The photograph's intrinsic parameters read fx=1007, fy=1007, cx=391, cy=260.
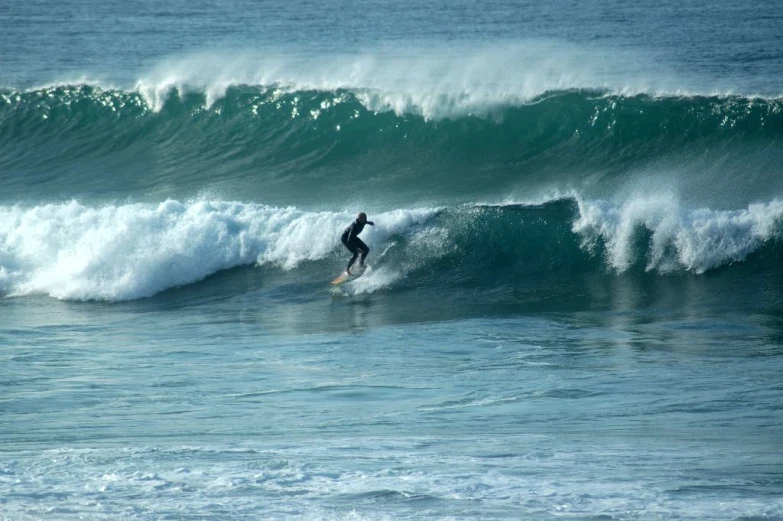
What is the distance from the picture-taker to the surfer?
1459 cm

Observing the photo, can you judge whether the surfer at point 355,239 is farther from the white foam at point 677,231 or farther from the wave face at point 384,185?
the white foam at point 677,231

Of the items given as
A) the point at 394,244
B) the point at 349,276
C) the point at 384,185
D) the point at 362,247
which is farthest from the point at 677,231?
the point at 384,185

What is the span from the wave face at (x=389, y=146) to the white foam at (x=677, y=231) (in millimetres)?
1222

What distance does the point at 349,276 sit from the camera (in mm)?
14781

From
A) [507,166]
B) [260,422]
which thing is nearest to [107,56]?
[507,166]

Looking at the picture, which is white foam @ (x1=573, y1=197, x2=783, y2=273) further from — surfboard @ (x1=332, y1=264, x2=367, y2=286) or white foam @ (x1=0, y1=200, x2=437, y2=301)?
surfboard @ (x1=332, y1=264, x2=367, y2=286)

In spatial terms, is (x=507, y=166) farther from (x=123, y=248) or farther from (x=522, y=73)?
(x=123, y=248)

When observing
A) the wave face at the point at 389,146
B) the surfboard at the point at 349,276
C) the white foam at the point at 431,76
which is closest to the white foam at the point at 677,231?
the wave face at the point at 389,146

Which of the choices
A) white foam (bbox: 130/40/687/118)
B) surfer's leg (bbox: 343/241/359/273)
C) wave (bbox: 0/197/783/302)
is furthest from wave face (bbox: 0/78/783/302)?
surfer's leg (bbox: 343/241/359/273)

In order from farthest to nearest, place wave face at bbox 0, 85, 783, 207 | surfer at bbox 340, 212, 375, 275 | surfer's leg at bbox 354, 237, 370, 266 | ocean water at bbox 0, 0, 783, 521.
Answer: wave face at bbox 0, 85, 783, 207 < surfer's leg at bbox 354, 237, 370, 266 < surfer at bbox 340, 212, 375, 275 < ocean water at bbox 0, 0, 783, 521

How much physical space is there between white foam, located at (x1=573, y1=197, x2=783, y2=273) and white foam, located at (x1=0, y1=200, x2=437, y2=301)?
2726 millimetres

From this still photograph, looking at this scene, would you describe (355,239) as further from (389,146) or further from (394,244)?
(389,146)

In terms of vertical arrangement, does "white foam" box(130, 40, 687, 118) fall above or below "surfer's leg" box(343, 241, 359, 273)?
above

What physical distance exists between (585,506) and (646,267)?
855cm
